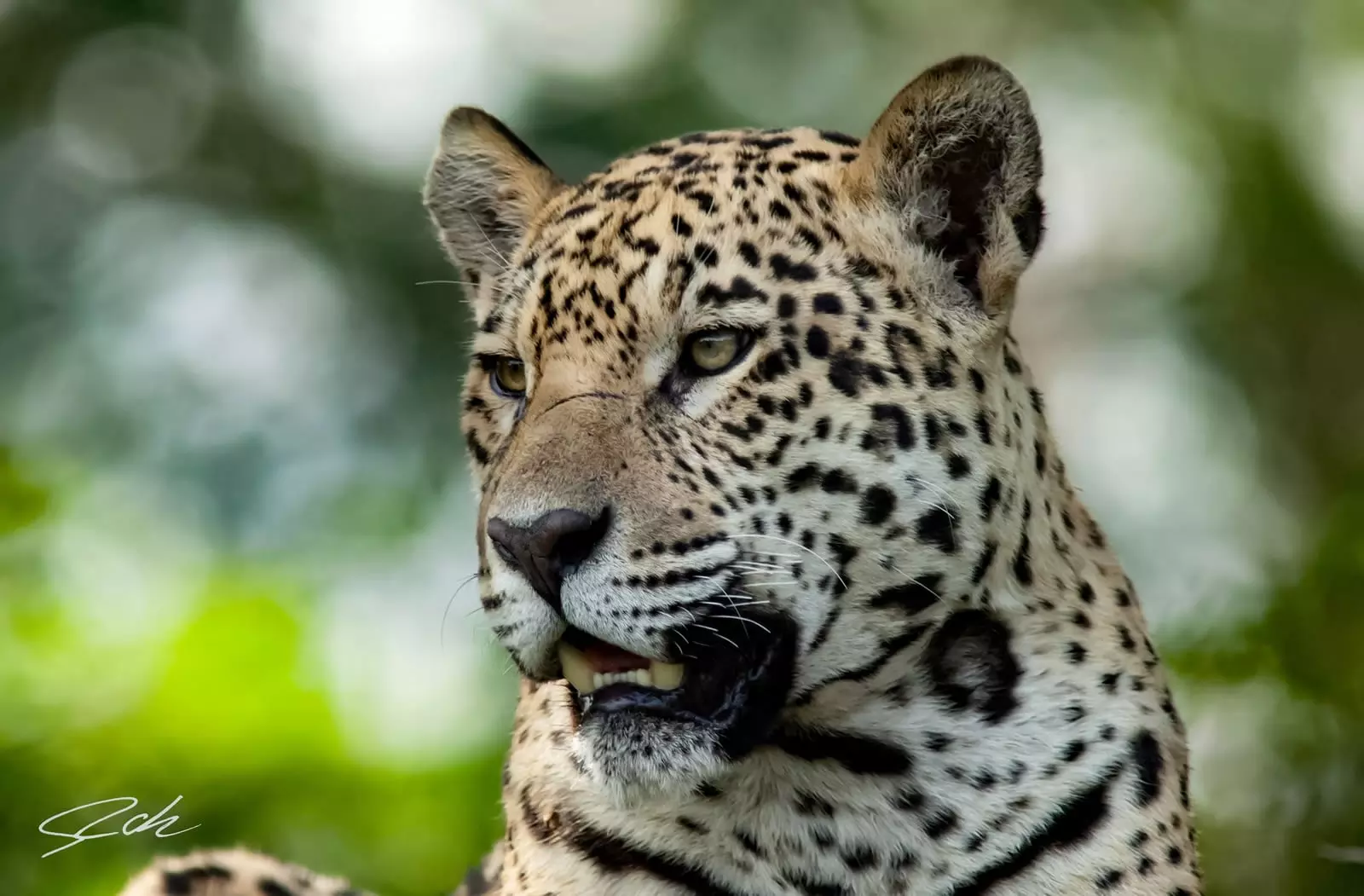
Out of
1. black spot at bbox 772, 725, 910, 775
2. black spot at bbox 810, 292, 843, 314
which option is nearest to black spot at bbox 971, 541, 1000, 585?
black spot at bbox 772, 725, 910, 775

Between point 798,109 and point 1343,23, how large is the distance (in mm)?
5638

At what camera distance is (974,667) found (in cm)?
528

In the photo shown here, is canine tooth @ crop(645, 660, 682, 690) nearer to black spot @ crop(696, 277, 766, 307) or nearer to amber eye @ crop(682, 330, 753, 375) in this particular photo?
amber eye @ crop(682, 330, 753, 375)

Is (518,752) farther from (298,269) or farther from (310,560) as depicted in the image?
(298,269)

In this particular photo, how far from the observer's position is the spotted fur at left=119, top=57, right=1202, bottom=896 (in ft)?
16.2

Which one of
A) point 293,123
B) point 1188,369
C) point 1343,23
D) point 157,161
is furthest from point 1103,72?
point 157,161

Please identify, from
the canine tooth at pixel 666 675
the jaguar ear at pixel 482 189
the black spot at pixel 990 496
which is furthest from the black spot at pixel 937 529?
the jaguar ear at pixel 482 189

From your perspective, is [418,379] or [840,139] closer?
[840,139]

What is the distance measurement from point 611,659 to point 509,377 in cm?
114

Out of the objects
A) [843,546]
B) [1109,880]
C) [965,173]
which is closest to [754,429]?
[843,546]

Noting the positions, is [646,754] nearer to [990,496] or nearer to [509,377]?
[990,496]

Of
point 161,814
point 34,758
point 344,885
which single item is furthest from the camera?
point 34,758

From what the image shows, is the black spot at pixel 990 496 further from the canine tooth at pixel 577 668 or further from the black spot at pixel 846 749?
the canine tooth at pixel 577 668

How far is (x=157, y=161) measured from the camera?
1925cm
